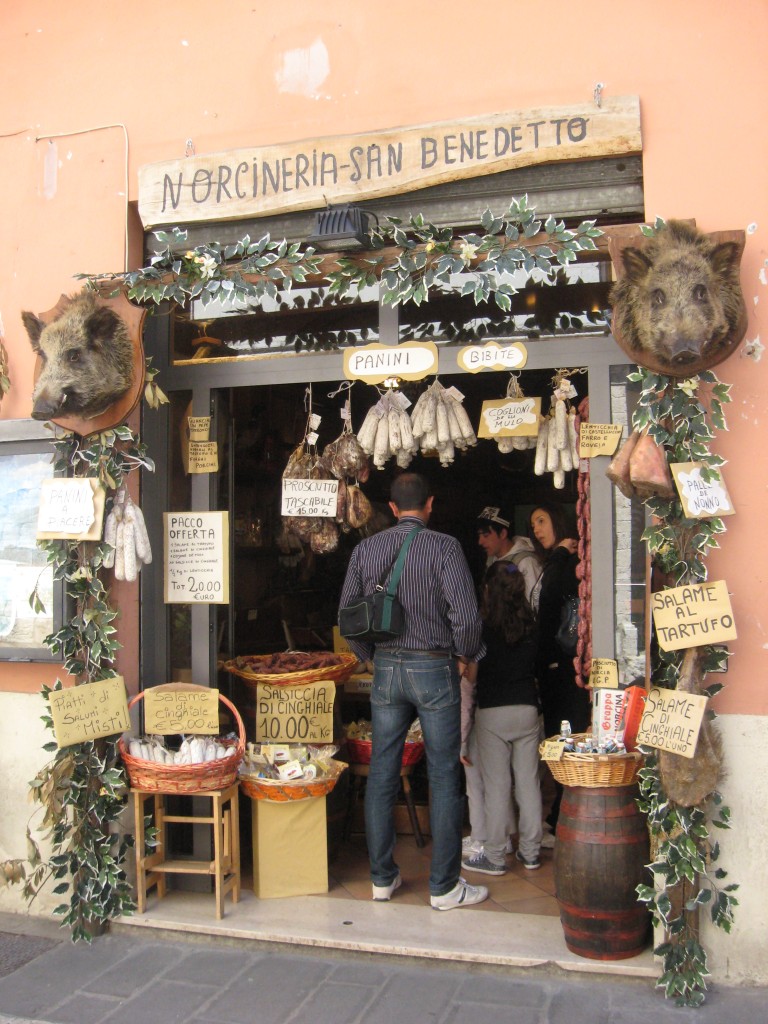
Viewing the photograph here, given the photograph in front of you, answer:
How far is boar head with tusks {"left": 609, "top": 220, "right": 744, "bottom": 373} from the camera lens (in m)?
3.76

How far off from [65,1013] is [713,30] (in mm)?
5060

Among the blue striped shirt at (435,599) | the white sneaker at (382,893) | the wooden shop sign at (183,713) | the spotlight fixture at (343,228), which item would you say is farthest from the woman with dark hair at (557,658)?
the spotlight fixture at (343,228)

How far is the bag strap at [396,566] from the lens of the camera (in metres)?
4.70

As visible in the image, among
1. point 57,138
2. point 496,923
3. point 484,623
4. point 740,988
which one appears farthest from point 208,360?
point 740,988

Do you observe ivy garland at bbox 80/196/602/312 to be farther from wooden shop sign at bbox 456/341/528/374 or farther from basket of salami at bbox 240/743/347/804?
basket of salami at bbox 240/743/347/804

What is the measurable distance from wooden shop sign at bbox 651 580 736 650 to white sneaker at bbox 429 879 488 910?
176 cm

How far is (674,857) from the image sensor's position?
3.74 meters

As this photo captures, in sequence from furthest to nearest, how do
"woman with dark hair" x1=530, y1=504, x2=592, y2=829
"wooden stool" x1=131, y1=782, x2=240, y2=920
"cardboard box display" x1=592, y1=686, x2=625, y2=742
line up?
"woman with dark hair" x1=530, y1=504, x2=592, y2=829
"wooden stool" x1=131, y1=782, x2=240, y2=920
"cardboard box display" x1=592, y1=686, x2=625, y2=742

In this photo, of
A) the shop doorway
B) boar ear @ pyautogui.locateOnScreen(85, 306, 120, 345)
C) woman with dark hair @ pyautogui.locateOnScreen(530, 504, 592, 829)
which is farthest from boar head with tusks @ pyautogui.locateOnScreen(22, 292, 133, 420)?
woman with dark hair @ pyautogui.locateOnScreen(530, 504, 592, 829)

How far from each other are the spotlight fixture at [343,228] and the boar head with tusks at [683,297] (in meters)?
1.23

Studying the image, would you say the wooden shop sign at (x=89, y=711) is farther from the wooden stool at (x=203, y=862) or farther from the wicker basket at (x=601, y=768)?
the wicker basket at (x=601, y=768)

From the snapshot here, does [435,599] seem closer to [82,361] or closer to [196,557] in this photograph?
[196,557]

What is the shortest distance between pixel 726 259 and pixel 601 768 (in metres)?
2.21

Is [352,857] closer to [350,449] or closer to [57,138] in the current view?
[350,449]
